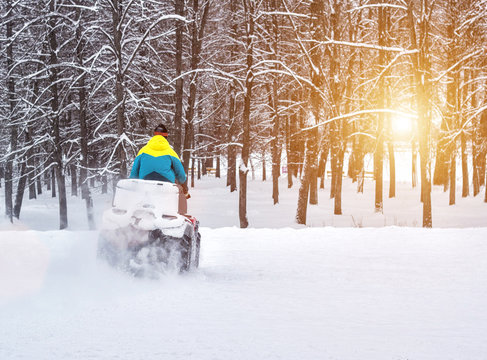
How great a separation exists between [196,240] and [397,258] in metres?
3.59

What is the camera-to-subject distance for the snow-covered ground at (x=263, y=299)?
3.97 m

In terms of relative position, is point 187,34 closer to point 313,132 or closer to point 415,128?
point 313,132

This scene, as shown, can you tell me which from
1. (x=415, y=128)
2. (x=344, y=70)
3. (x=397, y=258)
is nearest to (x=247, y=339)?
(x=397, y=258)

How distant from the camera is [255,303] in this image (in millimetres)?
5422

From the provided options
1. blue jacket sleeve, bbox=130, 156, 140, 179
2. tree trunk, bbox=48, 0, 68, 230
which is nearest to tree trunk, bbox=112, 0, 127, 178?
tree trunk, bbox=48, 0, 68, 230

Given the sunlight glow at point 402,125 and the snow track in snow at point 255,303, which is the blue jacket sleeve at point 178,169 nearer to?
the snow track in snow at point 255,303

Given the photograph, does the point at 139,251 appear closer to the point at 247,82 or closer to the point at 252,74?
the point at 252,74

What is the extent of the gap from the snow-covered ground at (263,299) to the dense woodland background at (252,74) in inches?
244

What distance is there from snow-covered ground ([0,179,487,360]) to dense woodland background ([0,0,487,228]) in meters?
6.19

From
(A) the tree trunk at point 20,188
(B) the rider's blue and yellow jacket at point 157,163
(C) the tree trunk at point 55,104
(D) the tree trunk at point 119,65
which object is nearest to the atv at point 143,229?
(B) the rider's blue and yellow jacket at point 157,163

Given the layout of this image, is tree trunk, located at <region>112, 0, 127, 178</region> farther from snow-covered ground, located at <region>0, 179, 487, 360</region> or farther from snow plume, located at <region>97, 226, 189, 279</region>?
snow plume, located at <region>97, 226, 189, 279</region>

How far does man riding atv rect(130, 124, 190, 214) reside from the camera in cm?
678

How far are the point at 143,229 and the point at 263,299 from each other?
1.80 m

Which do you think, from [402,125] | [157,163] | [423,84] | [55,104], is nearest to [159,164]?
[157,163]
